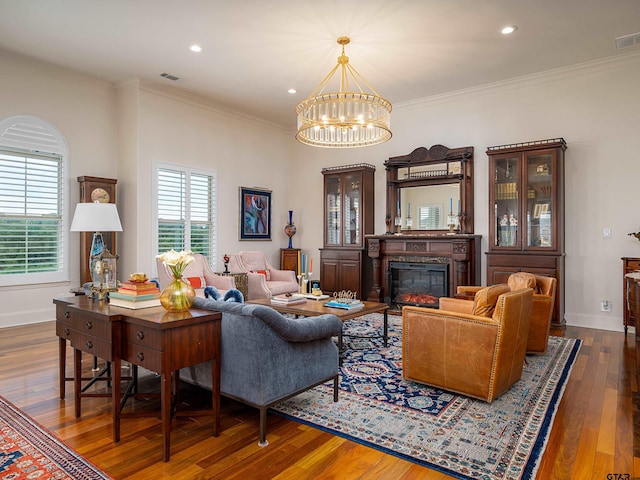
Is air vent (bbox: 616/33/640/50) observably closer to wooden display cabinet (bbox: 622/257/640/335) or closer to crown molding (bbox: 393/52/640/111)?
crown molding (bbox: 393/52/640/111)

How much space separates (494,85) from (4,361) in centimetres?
680

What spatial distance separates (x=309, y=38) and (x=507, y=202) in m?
3.37

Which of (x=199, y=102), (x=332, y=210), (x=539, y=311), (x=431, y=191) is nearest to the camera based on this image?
(x=539, y=311)

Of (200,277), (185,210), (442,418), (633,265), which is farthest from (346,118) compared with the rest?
(633,265)

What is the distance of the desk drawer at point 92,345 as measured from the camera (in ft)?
8.05

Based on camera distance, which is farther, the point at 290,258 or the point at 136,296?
the point at 290,258

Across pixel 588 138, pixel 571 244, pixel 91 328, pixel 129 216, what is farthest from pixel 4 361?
pixel 588 138

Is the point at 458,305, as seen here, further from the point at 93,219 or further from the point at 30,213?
the point at 30,213

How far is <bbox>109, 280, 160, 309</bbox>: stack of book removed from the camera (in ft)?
8.55

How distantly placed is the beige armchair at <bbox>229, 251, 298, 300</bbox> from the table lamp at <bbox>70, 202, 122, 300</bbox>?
3.13 meters

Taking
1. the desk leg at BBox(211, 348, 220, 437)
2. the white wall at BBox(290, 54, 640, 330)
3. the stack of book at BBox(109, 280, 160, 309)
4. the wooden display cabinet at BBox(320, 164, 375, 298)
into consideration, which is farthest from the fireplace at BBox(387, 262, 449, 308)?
the stack of book at BBox(109, 280, 160, 309)

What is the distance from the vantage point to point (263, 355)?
243cm

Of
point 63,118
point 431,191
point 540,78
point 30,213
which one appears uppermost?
point 540,78

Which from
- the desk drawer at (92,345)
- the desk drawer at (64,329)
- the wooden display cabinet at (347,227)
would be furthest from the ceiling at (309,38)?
the desk drawer at (92,345)
